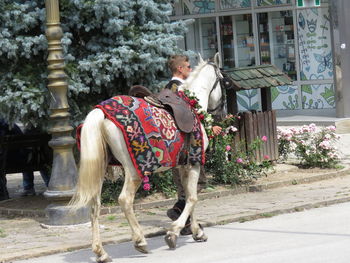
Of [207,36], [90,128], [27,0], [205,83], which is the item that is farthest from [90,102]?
[207,36]

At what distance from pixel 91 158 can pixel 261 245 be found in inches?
79.6

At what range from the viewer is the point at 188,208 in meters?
8.95

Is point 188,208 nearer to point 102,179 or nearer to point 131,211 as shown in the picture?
point 131,211

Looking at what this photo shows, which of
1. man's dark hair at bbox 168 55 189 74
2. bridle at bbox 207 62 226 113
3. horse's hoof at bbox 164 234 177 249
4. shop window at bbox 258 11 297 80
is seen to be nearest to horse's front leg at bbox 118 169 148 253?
horse's hoof at bbox 164 234 177 249

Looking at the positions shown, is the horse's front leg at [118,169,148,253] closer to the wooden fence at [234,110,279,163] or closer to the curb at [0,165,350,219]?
the curb at [0,165,350,219]

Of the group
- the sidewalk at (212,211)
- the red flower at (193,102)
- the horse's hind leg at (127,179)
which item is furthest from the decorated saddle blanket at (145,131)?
the sidewalk at (212,211)

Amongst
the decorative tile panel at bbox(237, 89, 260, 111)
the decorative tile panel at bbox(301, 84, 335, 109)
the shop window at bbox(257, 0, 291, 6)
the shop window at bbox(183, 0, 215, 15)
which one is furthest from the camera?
the shop window at bbox(183, 0, 215, 15)

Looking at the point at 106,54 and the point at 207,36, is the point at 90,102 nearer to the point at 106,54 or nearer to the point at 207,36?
the point at 106,54

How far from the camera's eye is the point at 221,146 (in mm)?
12289

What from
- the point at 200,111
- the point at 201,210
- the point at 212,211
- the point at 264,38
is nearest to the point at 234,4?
the point at 264,38

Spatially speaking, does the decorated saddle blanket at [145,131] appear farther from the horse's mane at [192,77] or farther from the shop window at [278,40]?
the shop window at [278,40]

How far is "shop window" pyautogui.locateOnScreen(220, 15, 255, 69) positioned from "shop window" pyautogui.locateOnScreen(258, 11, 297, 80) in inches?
14.1

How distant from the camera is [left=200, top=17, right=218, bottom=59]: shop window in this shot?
23.5 m

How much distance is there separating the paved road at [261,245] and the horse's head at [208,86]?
150 cm
